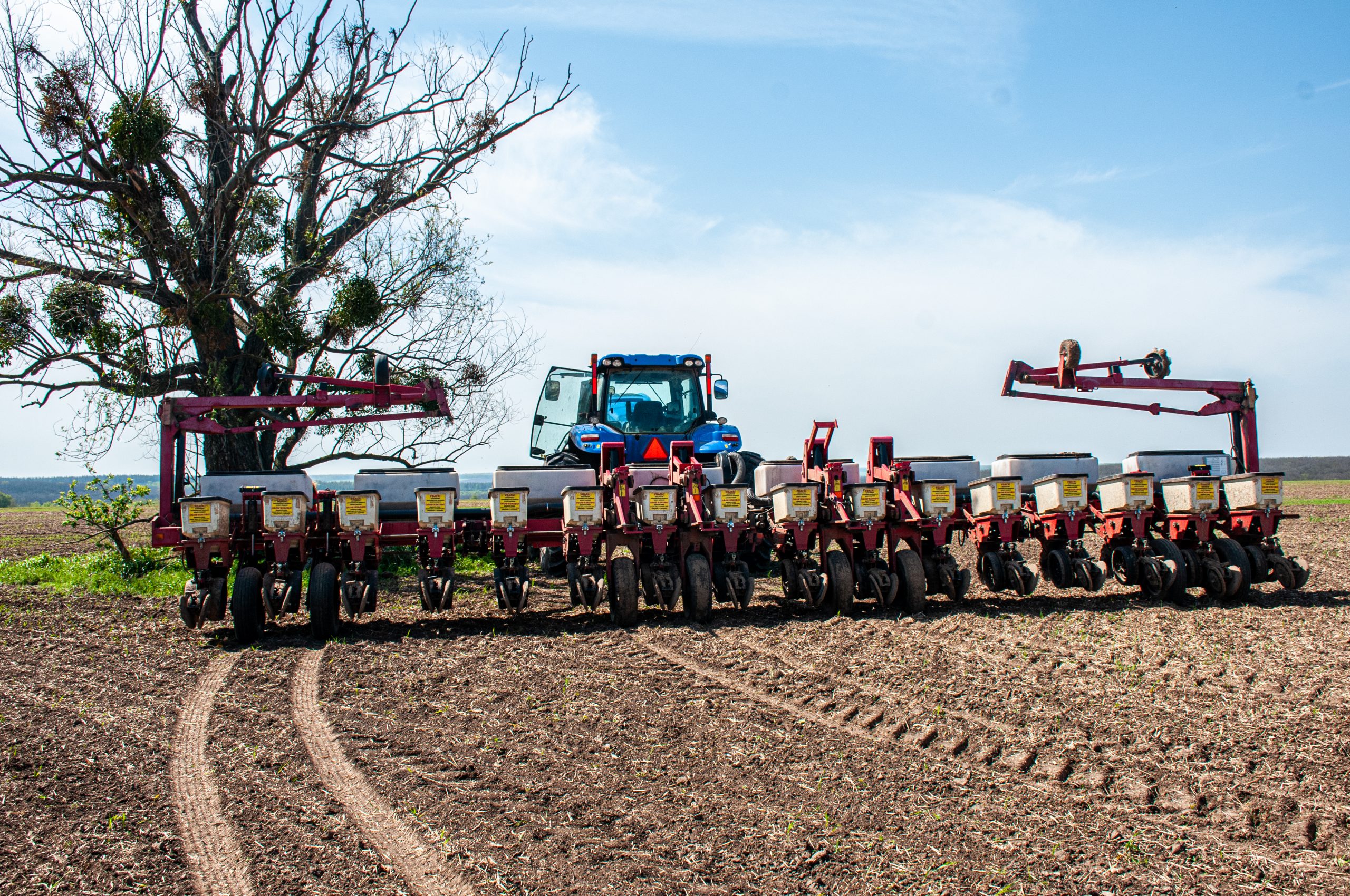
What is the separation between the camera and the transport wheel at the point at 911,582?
8836mm

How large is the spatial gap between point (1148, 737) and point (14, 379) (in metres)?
14.3

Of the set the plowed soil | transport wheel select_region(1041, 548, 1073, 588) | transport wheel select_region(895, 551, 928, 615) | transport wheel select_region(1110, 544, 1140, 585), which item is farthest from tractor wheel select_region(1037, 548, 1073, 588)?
the plowed soil

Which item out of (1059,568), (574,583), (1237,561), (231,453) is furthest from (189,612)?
(1237,561)

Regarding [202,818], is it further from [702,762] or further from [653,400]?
[653,400]

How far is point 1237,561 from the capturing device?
8977mm

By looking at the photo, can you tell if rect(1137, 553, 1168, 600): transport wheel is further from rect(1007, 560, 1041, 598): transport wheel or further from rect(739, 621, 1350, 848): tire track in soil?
rect(739, 621, 1350, 848): tire track in soil

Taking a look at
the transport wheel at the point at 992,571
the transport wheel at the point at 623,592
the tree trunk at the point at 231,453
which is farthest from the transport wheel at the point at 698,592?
the tree trunk at the point at 231,453

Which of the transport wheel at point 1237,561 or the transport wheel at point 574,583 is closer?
the transport wheel at point 574,583

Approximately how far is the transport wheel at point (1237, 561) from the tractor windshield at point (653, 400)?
19.5 feet

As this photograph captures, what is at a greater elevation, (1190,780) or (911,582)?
(911,582)

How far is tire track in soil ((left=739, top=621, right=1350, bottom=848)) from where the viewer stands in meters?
3.82

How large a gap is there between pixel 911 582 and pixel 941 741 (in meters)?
4.02

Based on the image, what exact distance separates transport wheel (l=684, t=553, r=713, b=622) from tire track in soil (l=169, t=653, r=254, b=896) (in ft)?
13.4

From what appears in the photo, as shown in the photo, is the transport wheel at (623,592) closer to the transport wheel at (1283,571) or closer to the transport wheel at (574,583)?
the transport wheel at (574,583)
